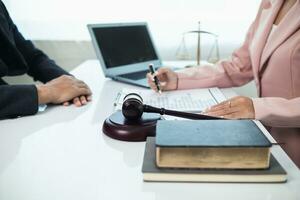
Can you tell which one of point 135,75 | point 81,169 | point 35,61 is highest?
point 81,169

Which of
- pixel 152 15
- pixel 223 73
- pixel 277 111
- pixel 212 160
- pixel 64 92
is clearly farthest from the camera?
pixel 152 15

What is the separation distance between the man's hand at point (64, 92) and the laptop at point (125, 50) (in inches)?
9.5

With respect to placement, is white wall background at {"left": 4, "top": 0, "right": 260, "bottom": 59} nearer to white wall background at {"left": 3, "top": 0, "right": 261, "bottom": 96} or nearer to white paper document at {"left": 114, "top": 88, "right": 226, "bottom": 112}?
white wall background at {"left": 3, "top": 0, "right": 261, "bottom": 96}

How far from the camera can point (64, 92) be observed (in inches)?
38.4

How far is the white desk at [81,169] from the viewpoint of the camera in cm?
52

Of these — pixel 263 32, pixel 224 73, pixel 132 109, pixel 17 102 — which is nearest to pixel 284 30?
pixel 263 32

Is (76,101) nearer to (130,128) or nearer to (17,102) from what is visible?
(17,102)

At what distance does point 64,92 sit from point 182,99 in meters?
0.34

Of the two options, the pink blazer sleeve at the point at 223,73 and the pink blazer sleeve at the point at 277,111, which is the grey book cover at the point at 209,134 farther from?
the pink blazer sleeve at the point at 223,73

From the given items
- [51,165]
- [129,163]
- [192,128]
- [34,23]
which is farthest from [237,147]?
[34,23]

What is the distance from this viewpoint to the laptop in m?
1.28

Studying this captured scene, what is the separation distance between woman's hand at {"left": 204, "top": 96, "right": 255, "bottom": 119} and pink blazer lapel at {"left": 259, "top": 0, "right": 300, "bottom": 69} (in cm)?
29

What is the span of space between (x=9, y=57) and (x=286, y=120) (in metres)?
0.93

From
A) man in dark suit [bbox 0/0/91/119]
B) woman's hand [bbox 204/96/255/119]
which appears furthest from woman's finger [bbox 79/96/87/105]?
woman's hand [bbox 204/96/255/119]
